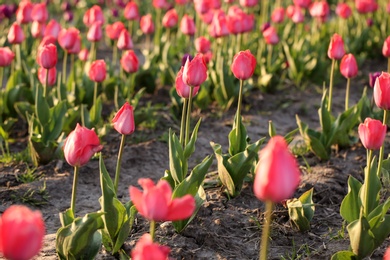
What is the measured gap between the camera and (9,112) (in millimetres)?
5477

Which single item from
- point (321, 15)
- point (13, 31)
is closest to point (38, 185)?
point (13, 31)

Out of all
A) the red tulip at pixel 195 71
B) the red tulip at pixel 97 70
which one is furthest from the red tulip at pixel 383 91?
the red tulip at pixel 97 70

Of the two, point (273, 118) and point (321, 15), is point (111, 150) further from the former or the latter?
point (321, 15)

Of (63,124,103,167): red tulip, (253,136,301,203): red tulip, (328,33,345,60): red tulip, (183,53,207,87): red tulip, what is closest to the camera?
(253,136,301,203): red tulip

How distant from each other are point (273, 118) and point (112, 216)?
2951 mm

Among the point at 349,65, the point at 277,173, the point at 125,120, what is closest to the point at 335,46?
the point at 349,65

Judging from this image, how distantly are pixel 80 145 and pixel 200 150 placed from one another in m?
2.36

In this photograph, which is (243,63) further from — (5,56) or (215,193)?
(5,56)

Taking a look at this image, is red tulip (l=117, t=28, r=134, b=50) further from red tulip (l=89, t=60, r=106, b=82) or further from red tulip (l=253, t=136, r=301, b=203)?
red tulip (l=253, t=136, r=301, b=203)

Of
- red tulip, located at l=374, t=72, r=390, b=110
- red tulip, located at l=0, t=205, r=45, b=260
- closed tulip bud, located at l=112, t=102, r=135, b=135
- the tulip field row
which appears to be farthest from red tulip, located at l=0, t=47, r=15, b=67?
red tulip, located at l=0, t=205, r=45, b=260

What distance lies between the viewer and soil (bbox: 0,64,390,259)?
11.7 feet

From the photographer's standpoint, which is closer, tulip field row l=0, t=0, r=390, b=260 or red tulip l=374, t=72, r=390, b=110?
tulip field row l=0, t=0, r=390, b=260

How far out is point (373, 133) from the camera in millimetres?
3051

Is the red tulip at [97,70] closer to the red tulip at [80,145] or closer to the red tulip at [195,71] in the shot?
the red tulip at [195,71]
